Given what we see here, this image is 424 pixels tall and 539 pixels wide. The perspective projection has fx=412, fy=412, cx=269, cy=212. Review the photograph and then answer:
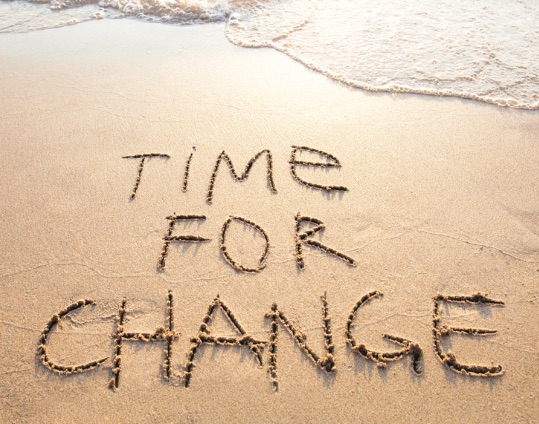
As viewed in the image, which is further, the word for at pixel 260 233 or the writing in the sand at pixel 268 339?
the word for at pixel 260 233

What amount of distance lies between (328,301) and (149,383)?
1005mm

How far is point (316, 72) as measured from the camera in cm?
402

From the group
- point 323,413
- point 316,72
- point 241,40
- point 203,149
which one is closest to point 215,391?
point 323,413

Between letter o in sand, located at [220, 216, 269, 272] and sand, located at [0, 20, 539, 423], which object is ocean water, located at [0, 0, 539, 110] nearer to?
sand, located at [0, 20, 539, 423]

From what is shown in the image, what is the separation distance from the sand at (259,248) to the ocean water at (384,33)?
0.35 meters

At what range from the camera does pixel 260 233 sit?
2.63 meters

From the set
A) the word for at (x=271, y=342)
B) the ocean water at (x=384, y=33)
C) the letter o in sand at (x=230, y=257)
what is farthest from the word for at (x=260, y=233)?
the ocean water at (x=384, y=33)

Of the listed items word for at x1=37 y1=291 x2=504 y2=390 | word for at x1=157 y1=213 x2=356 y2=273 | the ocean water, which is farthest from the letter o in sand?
the ocean water

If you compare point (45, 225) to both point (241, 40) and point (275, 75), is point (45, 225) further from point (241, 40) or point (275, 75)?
point (241, 40)

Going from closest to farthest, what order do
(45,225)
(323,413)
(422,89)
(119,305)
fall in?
(323,413)
(119,305)
(45,225)
(422,89)

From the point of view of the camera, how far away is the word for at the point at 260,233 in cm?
246

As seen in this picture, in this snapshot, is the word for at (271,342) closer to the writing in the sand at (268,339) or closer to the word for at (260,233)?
the writing in the sand at (268,339)

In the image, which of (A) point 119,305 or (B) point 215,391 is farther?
(A) point 119,305

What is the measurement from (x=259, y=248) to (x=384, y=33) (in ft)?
10.8
